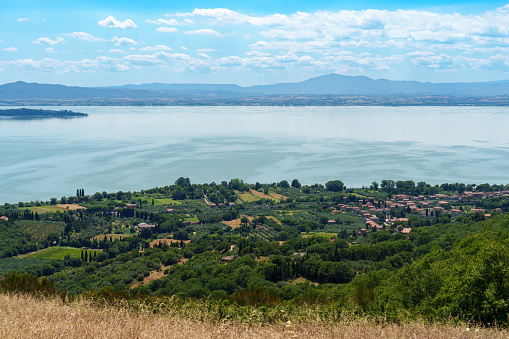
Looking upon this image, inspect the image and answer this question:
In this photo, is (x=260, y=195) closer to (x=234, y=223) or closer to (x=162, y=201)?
(x=234, y=223)

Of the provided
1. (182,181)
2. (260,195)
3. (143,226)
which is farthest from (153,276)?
(182,181)

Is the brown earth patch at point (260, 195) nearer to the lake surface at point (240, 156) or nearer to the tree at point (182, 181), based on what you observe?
the lake surface at point (240, 156)

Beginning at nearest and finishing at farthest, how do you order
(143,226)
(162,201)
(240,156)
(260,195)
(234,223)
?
(143,226) → (234,223) → (162,201) → (260,195) → (240,156)

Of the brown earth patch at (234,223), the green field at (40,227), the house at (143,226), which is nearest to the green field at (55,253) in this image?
the green field at (40,227)

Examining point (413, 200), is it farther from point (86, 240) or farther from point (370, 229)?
point (86, 240)

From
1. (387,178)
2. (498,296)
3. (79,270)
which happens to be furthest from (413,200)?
(498,296)

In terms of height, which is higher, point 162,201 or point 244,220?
point 162,201

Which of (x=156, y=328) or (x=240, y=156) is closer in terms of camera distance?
(x=156, y=328)

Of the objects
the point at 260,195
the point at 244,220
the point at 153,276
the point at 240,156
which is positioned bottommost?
the point at 244,220

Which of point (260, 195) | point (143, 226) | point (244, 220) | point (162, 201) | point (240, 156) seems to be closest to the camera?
point (143, 226)
